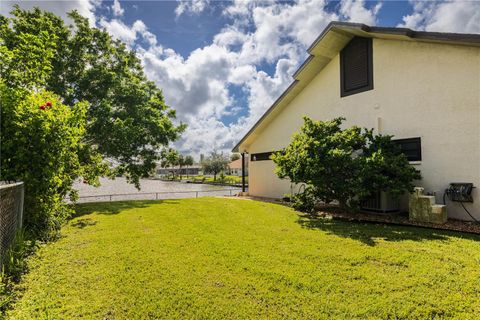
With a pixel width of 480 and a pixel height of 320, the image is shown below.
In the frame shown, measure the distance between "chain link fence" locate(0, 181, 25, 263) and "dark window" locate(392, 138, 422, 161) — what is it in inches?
469

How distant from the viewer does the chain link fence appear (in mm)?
4324

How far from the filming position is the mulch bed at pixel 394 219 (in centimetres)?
763

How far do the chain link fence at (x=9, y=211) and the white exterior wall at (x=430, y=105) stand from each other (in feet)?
39.3

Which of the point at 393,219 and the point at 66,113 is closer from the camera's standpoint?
the point at 66,113

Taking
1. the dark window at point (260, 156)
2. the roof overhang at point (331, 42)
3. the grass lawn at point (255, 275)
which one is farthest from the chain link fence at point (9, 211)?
the dark window at point (260, 156)

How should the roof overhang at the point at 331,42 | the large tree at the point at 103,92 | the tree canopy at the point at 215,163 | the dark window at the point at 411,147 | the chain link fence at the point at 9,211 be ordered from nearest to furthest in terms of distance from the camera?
the chain link fence at the point at 9,211 → the roof overhang at the point at 331,42 → the dark window at the point at 411,147 → the large tree at the point at 103,92 → the tree canopy at the point at 215,163

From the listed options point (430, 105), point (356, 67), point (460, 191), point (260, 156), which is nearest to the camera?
point (460, 191)

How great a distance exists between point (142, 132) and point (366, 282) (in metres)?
14.2

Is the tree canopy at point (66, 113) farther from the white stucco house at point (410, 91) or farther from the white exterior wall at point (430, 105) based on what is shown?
the white exterior wall at point (430, 105)

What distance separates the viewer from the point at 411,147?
984 centimetres

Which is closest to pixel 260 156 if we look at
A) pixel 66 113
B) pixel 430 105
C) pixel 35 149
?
pixel 430 105

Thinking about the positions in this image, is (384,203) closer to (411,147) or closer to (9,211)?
(411,147)

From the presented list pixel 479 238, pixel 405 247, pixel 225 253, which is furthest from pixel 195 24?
pixel 479 238

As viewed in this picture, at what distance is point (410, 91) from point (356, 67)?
287cm
